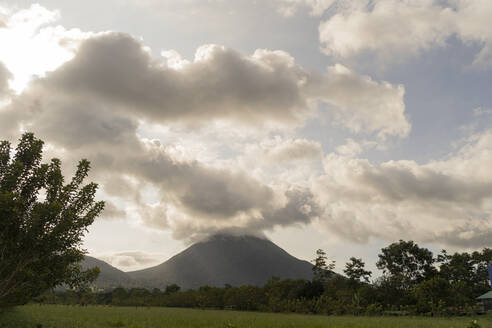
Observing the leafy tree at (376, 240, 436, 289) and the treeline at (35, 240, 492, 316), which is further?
the leafy tree at (376, 240, 436, 289)

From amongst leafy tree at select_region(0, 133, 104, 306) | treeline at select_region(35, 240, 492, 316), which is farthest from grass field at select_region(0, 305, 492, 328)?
treeline at select_region(35, 240, 492, 316)

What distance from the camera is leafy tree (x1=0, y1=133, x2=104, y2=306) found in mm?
12562

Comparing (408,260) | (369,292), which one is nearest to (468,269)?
(408,260)

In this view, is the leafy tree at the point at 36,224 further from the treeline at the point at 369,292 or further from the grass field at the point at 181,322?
the treeline at the point at 369,292

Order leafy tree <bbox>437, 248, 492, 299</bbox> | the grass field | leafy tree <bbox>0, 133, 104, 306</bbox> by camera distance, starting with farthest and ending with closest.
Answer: leafy tree <bbox>437, 248, 492, 299</bbox>
the grass field
leafy tree <bbox>0, 133, 104, 306</bbox>

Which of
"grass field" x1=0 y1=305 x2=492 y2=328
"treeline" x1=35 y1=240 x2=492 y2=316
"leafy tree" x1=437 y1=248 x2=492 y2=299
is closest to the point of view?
"grass field" x1=0 y1=305 x2=492 y2=328

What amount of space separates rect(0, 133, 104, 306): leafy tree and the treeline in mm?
43738

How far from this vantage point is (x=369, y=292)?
62500mm

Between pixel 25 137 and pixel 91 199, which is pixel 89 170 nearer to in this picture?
pixel 91 199

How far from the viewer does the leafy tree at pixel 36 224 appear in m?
12.6

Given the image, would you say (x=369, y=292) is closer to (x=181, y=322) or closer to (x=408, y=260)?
(x=408, y=260)

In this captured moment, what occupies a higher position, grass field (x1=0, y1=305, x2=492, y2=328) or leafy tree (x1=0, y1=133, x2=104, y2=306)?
leafy tree (x1=0, y1=133, x2=104, y2=306)

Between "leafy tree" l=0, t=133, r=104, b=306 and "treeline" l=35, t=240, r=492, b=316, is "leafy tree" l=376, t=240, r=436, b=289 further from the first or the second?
"leafy tree" l=0, t=133, r=104, b=306

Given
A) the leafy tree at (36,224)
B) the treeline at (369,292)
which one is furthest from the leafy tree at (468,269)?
the leafy tree at (36,224)
